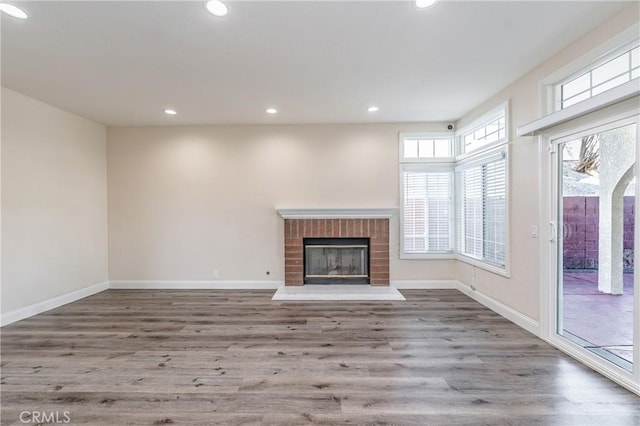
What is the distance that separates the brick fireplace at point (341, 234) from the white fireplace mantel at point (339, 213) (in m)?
0.02

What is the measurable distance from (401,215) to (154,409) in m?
4.07

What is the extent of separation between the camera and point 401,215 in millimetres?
4820

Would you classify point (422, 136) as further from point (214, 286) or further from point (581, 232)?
point (214, 286)

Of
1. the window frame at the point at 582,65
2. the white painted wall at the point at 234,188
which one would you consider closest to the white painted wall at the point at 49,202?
the white painted wall at the point at 234,188

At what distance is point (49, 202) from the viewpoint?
3910mm

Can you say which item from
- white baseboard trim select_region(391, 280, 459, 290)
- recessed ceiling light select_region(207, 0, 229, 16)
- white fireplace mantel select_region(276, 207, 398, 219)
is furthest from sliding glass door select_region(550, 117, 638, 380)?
recessed ceiling light select_region(207, 0, 229, 16)

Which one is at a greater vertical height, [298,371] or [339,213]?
[339,213]

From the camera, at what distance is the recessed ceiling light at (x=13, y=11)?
2004mm

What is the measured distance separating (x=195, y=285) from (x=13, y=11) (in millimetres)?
3941

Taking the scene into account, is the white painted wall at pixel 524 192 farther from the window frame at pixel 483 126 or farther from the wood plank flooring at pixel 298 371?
the wood plank flooring at pixel 298 371

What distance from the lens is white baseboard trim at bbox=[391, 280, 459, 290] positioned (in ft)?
15.6

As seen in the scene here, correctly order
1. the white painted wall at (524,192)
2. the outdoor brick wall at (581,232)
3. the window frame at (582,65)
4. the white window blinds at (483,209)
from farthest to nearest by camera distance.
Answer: the white window blinds at (483,209), the white painted wall at (524,192), the outdoor brick wall at (581,232), the window frame at (582,65)

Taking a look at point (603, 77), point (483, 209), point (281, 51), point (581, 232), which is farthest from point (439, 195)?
point (281, 51)

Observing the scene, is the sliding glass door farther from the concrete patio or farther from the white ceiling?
the white ceiling
